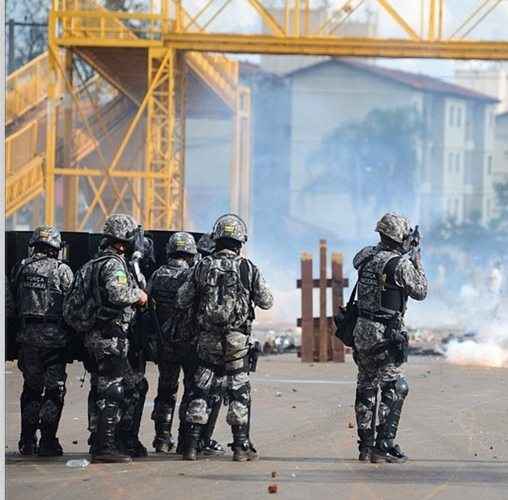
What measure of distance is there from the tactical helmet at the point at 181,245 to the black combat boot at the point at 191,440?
1.49m

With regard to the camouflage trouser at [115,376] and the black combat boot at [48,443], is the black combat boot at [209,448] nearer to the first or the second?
the camouflage trouser at [115,376]

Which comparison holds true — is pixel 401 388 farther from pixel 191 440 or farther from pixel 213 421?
pixel 191 440

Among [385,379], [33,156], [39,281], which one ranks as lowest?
[385,379]

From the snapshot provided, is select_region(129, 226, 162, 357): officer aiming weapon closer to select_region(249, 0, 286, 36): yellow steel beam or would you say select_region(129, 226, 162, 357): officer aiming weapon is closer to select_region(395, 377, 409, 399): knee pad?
select_region(395, 377, 409, 399): knee pad

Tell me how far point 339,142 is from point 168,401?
55914 mm

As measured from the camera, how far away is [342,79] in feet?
229

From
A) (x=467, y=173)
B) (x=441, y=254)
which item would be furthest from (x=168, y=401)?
(x=467, y=173)

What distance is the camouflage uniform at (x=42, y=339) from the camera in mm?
10625

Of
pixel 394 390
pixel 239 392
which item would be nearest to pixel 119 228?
pixel 239 392

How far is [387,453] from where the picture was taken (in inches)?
415

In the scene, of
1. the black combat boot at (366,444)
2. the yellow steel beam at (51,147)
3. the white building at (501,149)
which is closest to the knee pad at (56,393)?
the black combat boot at (366,444)

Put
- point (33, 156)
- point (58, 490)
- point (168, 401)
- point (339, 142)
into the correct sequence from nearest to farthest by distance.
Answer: point (58, 490) < point (168, 401) < point (33, 156) < point (339, 142)

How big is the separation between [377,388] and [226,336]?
4.11ft

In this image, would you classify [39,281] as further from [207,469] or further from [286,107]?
[286,107]
